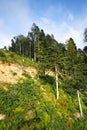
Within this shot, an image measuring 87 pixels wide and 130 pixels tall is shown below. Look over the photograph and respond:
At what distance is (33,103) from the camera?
1321 inches

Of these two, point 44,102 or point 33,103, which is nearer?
point 33,103

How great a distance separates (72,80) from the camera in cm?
3772

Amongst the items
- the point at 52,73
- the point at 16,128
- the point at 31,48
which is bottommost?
the point at 16,128

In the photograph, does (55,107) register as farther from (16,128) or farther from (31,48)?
(31,48)

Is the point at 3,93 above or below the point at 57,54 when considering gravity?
below

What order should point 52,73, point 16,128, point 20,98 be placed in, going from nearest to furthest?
1. point 16,128
2. point 20,98
3. point 52,73

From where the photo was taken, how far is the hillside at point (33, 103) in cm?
2922

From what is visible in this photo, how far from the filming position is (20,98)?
112 ft

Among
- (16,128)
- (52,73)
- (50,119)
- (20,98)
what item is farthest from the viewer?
(52,73)

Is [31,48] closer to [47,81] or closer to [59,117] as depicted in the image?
[47,81]

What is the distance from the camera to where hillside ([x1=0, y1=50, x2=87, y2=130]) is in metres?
29.2

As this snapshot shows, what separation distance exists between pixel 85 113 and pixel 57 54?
12426 millimetres

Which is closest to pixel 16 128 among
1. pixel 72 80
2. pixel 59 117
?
pixel 59 117

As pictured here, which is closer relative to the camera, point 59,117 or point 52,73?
point 59,117
